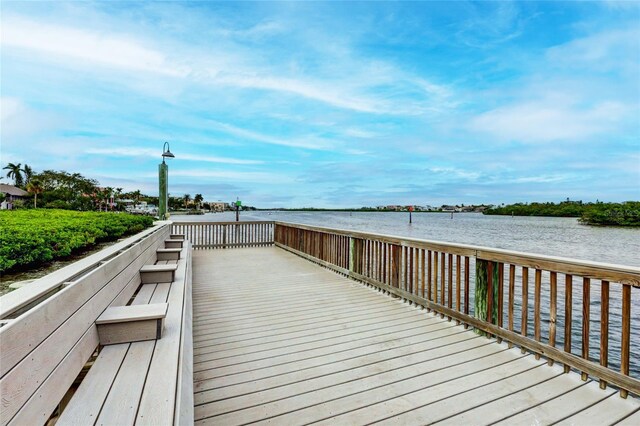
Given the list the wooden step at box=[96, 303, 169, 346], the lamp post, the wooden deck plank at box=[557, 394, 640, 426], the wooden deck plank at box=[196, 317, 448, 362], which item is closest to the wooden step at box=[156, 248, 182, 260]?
the wooden deck plank at box=[196, 317, 448, 362]

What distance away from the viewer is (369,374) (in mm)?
2289

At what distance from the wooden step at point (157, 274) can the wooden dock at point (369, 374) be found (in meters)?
0.57

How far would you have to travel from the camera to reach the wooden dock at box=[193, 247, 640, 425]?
184 centimetres

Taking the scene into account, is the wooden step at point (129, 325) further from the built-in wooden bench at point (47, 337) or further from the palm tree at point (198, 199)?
the palm tree at point (198, 199)

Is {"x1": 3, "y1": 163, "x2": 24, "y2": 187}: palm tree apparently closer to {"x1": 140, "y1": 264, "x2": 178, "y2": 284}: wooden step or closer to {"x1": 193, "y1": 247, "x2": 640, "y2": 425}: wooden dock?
{"x1": 140, "y1": 264, "x2": 178, "y2": 284}: wooden step

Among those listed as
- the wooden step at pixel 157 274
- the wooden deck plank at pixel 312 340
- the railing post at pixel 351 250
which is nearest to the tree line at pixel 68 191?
the wooden step at pixel 157 274

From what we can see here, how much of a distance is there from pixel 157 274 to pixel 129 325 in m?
1.68

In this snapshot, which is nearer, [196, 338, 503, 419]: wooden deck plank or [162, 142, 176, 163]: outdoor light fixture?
[196, 338, 503, 419]: wooden deck plank

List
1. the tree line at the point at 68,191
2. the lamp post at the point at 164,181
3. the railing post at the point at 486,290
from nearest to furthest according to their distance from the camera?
the railing post at the point at 486,290 < the lamp post at the point at 164,181 < the tree line at the point at 68,191

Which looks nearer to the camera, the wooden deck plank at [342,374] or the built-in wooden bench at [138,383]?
the built-in wooden bench at [138,383]

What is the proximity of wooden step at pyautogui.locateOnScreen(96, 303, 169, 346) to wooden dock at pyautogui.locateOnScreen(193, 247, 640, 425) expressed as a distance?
543 mm

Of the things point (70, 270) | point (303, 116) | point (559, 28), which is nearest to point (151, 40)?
point (70, 270)

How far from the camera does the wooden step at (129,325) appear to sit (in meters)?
1.75

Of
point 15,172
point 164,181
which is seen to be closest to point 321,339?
point 164,181
